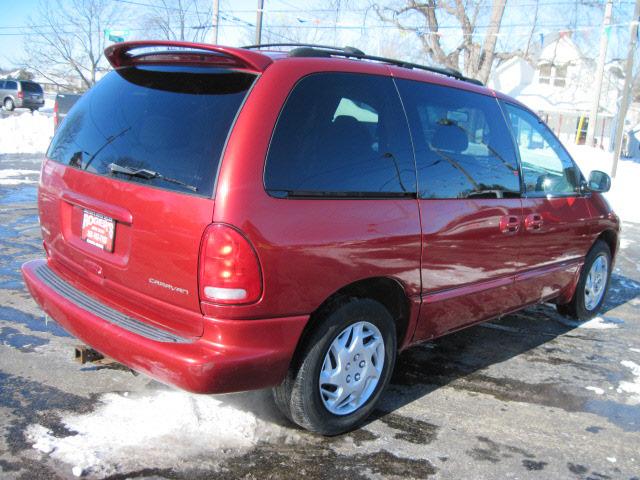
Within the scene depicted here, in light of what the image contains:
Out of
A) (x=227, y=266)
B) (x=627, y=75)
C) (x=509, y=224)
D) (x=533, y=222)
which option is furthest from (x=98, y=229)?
(x=627, y=75)

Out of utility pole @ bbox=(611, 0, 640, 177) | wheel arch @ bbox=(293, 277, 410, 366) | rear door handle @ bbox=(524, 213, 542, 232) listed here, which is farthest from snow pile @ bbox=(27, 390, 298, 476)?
utility pole @ bbox=(611, 0, 640, 177)

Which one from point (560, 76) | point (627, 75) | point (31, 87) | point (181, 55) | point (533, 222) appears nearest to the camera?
point (181, 55)

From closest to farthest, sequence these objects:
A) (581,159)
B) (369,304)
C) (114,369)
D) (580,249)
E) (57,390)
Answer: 1. (369,304)
2. (57,390)
3. (114,369)
4. (580,249)
5. (581,159)

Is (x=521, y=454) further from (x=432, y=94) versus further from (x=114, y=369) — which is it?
(x=114, y=369)

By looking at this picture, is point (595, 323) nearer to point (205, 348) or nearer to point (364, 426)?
point (364, 426)

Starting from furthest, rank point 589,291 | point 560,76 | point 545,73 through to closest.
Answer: point 545,73, point 560,76, point 589,291

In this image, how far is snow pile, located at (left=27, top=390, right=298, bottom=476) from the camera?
110 inches

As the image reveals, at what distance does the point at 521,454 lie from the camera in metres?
3.12

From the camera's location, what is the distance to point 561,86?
4300cm

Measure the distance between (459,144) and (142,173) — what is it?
1.90 meters

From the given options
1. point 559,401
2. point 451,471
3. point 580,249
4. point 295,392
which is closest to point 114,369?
point 295,392

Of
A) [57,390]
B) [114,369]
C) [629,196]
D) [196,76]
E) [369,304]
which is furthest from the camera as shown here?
[629,196]

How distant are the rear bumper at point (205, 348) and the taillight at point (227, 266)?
12cm

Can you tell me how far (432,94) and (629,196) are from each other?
45.0 ft
